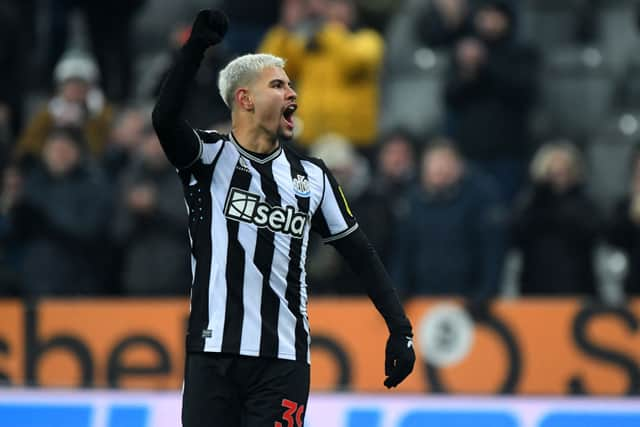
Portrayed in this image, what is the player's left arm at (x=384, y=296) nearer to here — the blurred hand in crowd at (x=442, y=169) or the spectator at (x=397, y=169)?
the blurred hand in crowd at (x=442, y=169)

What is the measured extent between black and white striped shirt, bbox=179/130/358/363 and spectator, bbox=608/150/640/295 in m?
4.40

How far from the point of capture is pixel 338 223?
5.50 meters

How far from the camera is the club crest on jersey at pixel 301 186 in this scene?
5355 millimetres

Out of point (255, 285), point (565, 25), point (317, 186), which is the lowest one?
point (255, 285)

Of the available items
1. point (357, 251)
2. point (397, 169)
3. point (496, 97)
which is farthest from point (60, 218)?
point (357, 251)

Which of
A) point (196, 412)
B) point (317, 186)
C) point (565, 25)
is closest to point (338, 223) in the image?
point (317, 186)

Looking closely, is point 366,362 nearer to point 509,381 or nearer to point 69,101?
point 509,381

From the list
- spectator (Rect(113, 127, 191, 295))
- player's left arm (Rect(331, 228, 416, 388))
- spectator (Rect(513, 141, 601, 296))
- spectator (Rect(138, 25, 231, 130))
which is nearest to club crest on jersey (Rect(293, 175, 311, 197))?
player's left arm (Rect(331, 228, 416, 388))

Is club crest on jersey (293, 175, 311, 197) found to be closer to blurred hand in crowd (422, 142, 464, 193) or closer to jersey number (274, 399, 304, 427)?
jersey number (274, 399, 304, 427)

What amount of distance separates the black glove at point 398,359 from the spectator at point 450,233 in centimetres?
412

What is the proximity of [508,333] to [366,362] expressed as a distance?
994 mm

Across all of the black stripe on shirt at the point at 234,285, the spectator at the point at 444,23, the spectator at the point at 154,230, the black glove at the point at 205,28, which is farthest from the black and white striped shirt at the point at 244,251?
the spectator at the point at 444,23

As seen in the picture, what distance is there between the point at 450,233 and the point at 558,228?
713 mm

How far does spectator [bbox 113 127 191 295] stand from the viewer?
10.2 m
